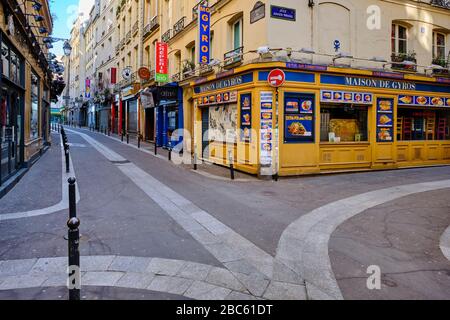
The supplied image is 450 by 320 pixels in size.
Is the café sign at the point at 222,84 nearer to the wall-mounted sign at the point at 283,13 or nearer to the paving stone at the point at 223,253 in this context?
the wall-mounted sign at the point at 283,13

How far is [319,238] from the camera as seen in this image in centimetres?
558

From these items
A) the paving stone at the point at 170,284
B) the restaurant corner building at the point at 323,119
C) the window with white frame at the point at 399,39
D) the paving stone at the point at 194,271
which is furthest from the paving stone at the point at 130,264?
the window with white frame at the point at 399,39

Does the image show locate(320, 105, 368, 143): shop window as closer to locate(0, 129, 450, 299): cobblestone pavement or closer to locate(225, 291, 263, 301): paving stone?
locate(0, 129, 450, 299): cobblestone pavement

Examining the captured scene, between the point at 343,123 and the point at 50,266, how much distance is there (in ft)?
36.7

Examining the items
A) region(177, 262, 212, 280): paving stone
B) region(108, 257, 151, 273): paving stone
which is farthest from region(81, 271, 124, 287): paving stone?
region(177, 262, 212, 280): paving stone

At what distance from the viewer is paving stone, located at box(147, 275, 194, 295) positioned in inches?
145

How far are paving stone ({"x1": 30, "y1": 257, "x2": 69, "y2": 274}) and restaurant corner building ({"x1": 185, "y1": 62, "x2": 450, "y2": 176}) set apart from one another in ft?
25.3

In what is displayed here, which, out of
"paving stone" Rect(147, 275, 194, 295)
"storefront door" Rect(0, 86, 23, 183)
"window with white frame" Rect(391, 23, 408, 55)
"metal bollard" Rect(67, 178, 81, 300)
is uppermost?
"window with white frame" Rect(391, 23, 408, 55)

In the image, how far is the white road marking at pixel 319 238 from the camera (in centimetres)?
398

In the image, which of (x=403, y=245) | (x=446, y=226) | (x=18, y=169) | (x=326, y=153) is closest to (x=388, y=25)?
(x=326, y=153)

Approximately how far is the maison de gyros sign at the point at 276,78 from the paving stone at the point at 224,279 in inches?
308

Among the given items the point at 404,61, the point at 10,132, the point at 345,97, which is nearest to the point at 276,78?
the point at 345,97

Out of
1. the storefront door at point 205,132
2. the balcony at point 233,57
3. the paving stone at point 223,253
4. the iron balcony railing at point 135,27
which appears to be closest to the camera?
the paving stone at point 223,253

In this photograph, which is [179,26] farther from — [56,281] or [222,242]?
[56,281]
